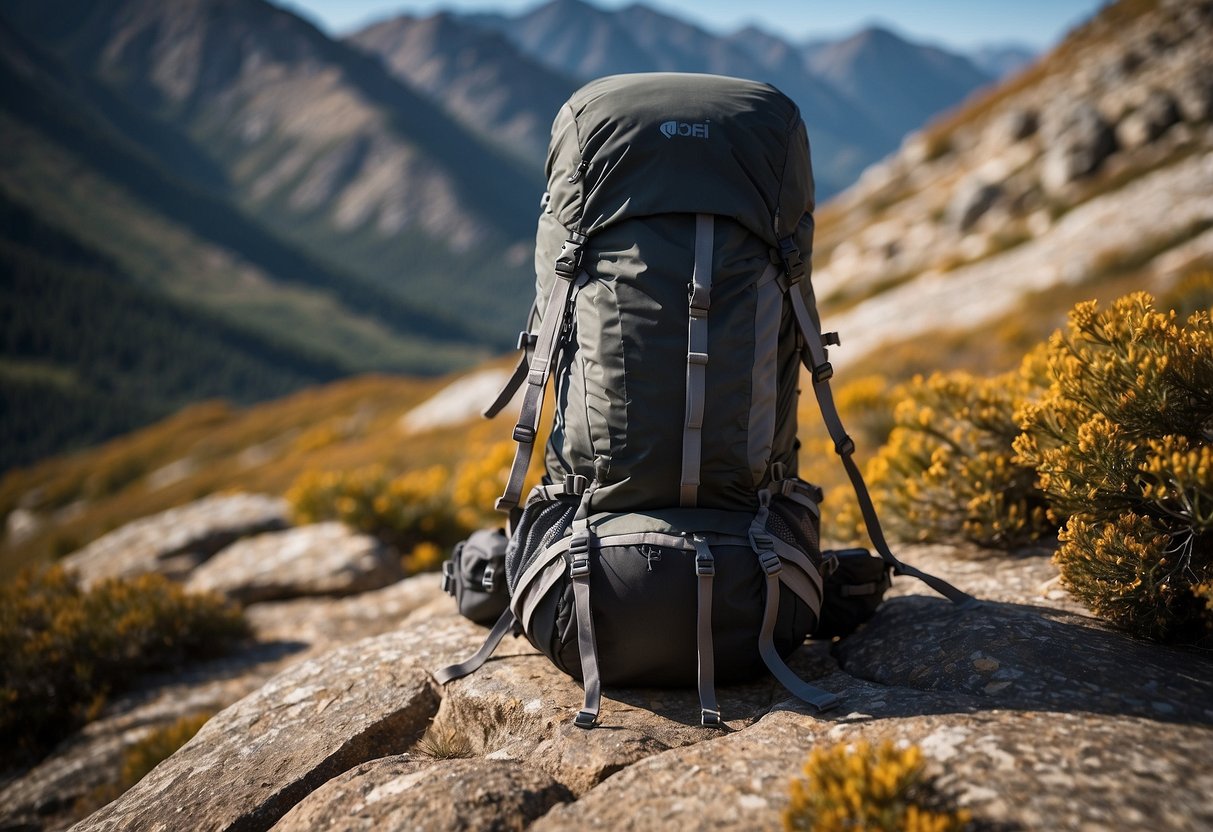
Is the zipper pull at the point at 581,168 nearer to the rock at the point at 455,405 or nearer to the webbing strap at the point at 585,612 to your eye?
the webbing strap at the point at 585,612

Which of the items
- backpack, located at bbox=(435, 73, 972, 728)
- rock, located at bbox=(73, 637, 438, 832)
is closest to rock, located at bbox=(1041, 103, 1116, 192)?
backpack, located at bbox=(435, 73, 972, 728)

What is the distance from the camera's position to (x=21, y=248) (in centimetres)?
17088

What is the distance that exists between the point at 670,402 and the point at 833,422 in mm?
971

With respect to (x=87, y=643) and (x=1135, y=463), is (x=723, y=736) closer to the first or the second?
(x=1135, y=463)

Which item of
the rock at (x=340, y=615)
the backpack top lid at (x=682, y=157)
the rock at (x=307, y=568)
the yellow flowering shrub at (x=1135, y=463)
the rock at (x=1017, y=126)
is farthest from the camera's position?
the rock at (x=1017, y=126)

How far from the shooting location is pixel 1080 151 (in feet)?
85.2

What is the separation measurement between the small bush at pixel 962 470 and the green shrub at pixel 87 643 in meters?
5.08

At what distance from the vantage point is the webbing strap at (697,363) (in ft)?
10.3

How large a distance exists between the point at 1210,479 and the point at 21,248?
709ft

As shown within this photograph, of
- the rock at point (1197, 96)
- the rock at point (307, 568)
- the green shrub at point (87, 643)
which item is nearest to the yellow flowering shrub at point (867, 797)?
the green shrub at point (87, 643)

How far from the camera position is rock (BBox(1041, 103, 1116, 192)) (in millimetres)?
25500

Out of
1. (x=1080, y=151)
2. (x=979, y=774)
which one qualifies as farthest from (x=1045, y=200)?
(x=979, y=774)

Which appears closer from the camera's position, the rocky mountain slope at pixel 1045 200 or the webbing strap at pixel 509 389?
the webbing strap at pixel 509 389

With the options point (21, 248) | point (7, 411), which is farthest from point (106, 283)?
point (7, 411)
